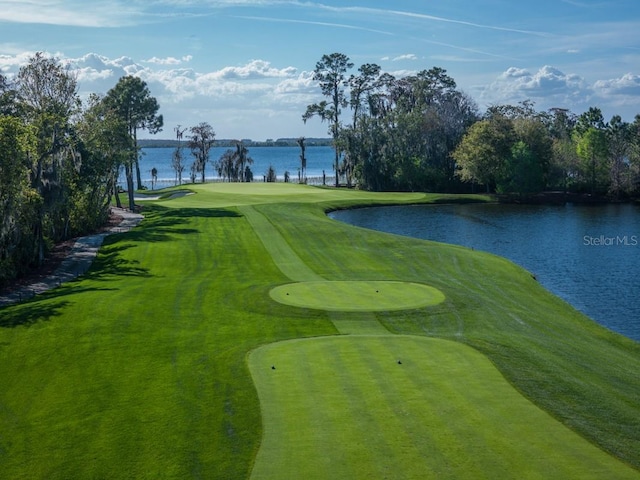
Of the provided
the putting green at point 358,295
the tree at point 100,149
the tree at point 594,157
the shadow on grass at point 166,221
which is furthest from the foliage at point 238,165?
the putting green at point 358,295

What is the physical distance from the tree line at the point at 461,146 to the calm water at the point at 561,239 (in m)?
9.01

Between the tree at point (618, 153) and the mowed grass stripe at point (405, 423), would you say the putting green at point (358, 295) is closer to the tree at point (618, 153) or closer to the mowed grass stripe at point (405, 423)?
the mowed grass stripe at point (405, 423)

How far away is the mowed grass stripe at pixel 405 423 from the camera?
1149 centimetres

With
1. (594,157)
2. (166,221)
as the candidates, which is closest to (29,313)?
(166,221)

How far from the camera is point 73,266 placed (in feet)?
130

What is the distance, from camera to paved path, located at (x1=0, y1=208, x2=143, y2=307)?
31423 millimetres

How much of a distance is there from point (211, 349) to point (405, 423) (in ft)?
27.1

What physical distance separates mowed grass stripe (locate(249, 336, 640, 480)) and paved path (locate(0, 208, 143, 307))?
61.9ft

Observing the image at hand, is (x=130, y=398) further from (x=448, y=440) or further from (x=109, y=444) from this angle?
(x=448, y=440)

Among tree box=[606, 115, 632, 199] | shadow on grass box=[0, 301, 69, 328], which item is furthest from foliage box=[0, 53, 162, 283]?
tree box=[606, 115, 632, 199]

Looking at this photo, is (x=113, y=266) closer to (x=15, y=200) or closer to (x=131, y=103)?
(x=15, y=200)

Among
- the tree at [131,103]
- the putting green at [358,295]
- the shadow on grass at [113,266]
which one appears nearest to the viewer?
the putting green at [358,295]

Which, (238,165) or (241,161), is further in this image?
(238,165)

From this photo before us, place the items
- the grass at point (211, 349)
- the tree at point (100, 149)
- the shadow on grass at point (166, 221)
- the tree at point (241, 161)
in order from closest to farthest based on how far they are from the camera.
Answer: the grass at point (211, 349)
the shadow on grass at point (166, 221)
the tree at point (100, 149)
the tree at point (241, 161)
